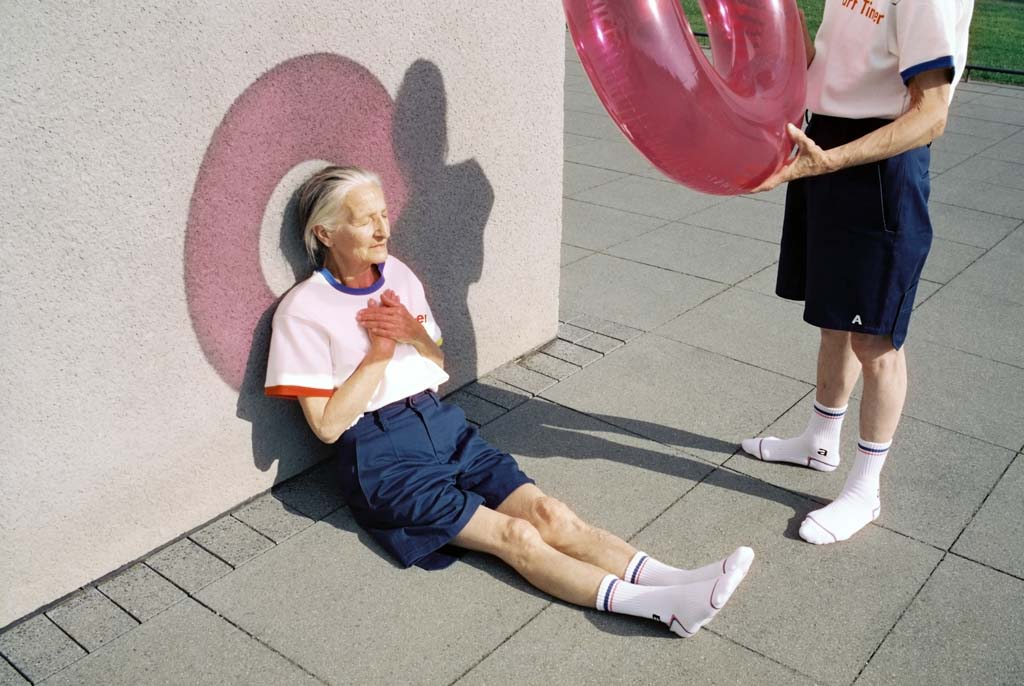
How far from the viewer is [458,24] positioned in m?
3.59

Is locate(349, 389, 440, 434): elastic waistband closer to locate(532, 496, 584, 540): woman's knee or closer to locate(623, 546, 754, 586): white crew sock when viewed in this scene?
locate(532, 496, 584, 540): woman's knee

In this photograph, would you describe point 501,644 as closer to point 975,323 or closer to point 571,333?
point 571,333

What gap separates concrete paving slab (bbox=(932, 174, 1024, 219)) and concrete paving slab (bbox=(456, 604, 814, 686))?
4.94 m

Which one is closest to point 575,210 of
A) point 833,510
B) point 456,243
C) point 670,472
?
point 456,243

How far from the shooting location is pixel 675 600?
2.78 meters

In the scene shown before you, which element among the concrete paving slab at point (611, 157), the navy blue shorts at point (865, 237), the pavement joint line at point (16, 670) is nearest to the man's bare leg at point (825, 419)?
the navy blue shorts at point (865, 237)

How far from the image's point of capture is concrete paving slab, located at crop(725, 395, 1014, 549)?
3342 millimetres

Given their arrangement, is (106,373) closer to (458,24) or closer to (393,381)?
(393,381)

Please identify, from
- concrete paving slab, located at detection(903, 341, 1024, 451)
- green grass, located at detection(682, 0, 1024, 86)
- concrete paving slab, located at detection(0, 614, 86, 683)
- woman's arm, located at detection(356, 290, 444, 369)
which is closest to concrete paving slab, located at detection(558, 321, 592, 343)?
woman's arm, located at detection(356, 290, 444, 369)

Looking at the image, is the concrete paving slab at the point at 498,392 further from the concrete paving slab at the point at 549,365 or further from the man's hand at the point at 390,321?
the man's hand at the point at 390,321

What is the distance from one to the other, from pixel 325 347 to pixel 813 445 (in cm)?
183

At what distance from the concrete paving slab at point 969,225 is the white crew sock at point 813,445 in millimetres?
2989

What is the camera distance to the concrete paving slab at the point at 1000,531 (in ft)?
10.3

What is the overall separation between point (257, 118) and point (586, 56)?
40.8 inches
